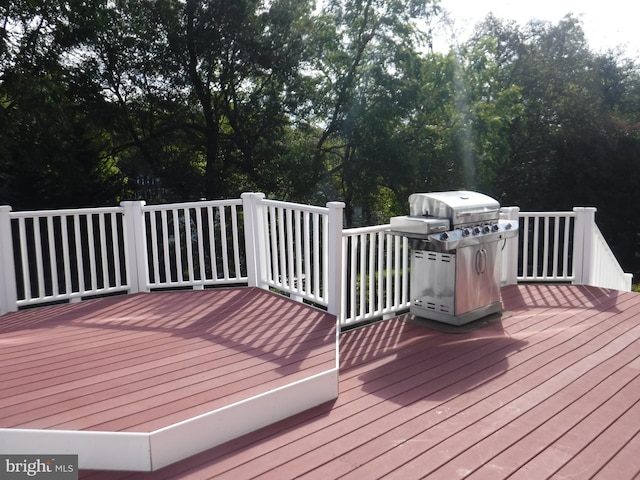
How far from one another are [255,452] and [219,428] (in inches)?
8.1

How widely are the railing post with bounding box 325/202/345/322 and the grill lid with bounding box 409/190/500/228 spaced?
600 millimetres

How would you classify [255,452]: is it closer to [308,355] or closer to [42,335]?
[308,355]

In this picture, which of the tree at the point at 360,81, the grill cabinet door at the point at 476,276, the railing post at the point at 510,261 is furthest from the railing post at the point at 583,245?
the tree at the point at 360,81

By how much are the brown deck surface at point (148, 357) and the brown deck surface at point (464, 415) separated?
0.26 m

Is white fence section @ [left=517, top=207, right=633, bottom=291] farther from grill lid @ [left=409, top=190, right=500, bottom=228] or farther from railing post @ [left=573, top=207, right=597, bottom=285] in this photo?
grill lid @ [left=409, top=190, right=500, bottom=228]

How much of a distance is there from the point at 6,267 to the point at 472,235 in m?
3.74

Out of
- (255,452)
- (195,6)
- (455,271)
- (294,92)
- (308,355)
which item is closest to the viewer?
(255,452)

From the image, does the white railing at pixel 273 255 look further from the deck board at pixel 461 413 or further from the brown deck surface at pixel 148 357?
the deck board at pixel 461 413

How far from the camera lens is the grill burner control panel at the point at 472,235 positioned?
355 cm

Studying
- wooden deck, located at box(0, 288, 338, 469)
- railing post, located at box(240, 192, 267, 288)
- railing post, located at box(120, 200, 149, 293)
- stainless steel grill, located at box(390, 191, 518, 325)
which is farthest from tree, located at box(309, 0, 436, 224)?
wooden deck, located at box(0, 288, 338, 469)

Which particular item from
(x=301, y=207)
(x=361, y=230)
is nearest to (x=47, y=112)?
(x=301, y=207)

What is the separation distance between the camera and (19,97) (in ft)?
30.6

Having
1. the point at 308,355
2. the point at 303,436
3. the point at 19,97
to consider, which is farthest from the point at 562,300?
the point at 19,97

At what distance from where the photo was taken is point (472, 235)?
12.2 ft
